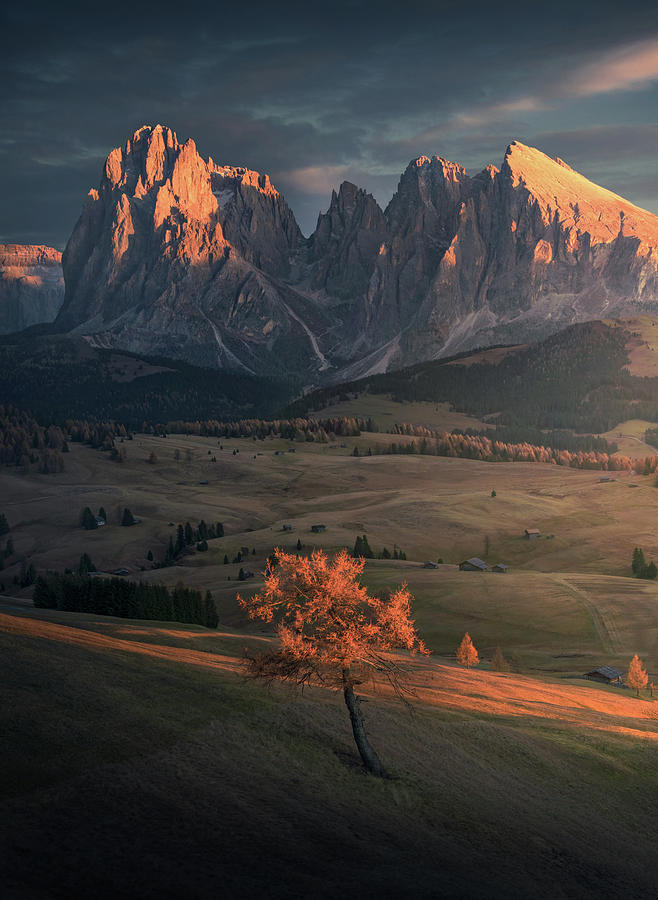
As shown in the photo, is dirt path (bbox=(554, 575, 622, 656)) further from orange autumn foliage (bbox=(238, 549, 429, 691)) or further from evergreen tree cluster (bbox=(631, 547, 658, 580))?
orange autumn foliage (bbox=(238, 549, 429, 691))

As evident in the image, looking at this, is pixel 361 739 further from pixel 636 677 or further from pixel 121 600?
pixel 636 677

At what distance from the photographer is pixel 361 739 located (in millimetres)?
41969

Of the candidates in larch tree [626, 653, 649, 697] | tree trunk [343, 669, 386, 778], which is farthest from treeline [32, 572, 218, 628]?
tree trunk [343, 669, 386, 778]

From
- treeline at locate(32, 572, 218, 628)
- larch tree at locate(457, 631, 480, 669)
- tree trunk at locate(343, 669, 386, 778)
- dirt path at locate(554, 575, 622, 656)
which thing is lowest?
dirt path at locate(554, 575, 622, 656)

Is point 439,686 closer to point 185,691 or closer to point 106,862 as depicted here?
point 185,691

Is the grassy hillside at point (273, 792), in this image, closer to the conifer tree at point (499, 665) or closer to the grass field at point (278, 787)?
the grass field at point (278, 787)

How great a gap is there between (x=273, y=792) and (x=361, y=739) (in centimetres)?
815

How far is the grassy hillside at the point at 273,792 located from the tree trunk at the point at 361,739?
879 millimetres

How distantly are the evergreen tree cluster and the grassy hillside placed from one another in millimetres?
135772

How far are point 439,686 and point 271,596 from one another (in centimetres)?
3211

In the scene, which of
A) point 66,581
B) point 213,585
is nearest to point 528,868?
point 66,581

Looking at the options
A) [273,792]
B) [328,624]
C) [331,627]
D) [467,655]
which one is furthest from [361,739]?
[467,655]

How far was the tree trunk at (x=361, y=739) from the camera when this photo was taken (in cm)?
4109

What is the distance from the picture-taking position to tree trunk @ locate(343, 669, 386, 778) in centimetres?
4109
